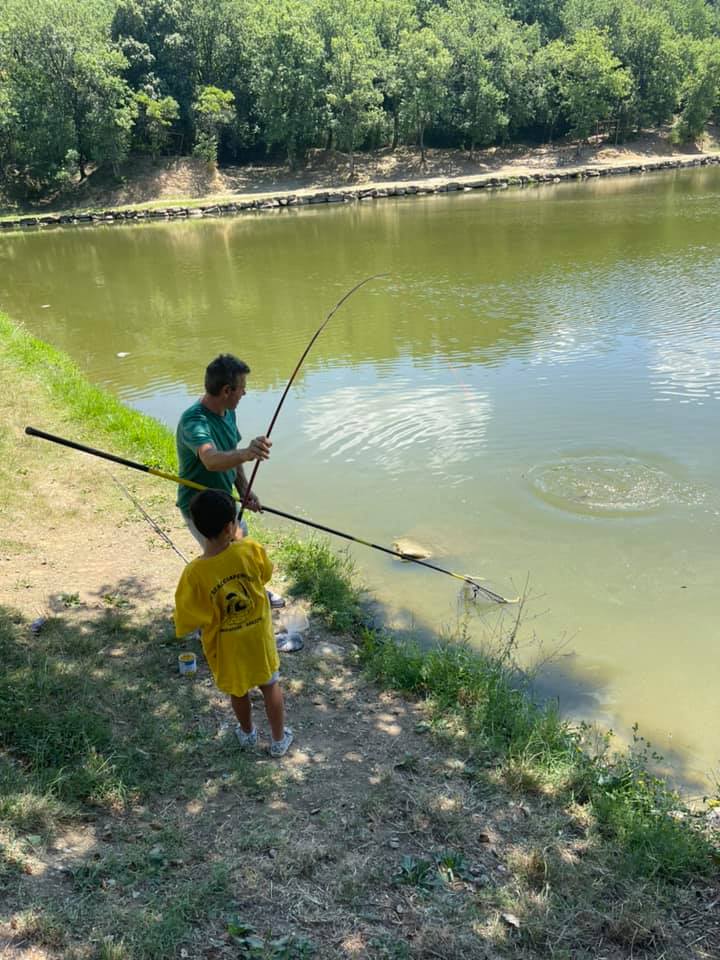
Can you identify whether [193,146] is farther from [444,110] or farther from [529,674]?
[529,674]

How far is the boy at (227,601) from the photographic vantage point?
324 centimetres

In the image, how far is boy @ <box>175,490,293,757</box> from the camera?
128 inches

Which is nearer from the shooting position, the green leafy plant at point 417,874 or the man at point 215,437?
the green leafy plant at point 417,874

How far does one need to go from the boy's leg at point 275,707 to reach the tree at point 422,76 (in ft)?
173

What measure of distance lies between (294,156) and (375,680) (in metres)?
A: 53.9

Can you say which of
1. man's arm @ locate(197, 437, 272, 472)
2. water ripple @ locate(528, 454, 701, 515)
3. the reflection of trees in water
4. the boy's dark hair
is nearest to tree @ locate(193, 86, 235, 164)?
the reflection of trees in water

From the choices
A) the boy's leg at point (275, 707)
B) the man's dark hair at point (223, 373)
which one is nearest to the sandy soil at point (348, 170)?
the man's dark hair at point (223, 373)

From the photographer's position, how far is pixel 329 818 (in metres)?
3.21

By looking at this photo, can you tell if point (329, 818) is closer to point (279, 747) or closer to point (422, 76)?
point (279, 747)

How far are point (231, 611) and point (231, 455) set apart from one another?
0.83 m

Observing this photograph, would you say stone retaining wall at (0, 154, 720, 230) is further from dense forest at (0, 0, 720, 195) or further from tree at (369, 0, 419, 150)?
tree at (369, 0, 419, 150)

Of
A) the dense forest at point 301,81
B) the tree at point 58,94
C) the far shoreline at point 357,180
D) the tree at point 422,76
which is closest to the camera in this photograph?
the far shoreline at point 357,180

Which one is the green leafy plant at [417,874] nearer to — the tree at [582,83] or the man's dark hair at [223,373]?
the man's dark hair at [223,373]

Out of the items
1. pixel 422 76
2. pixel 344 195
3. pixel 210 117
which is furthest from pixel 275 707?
pixel 422 76
